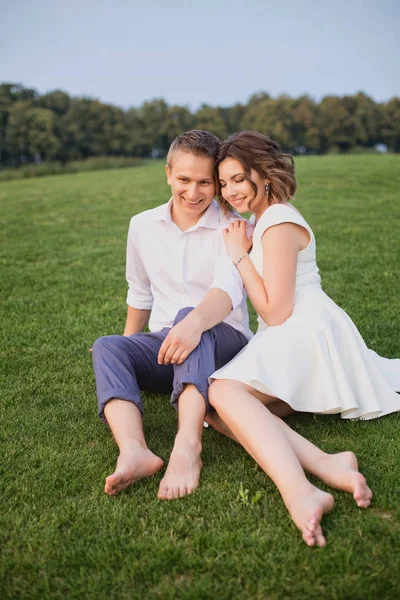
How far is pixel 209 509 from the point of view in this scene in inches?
101

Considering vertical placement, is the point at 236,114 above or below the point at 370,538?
above

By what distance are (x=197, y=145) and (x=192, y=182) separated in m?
0.23

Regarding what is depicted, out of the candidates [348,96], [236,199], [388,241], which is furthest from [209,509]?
[348,96]

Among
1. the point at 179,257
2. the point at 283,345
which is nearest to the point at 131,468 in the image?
the point at 283,345

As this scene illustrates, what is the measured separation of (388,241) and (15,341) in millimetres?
5884

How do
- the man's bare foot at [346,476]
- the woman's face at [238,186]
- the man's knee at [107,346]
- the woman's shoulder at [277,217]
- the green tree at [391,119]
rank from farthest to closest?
the green tree at [391,119] < the woman's face at [238,186] < the woman's shoulder at [277,217] < the man's knee at [107,346] < the man's bare foot at [346,476]

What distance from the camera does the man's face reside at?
3542 millimetres

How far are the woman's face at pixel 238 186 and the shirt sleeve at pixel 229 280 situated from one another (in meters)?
0.35

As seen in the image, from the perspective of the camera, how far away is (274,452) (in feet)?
8.48

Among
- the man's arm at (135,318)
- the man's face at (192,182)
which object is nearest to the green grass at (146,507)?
the man's arm at (135,318)

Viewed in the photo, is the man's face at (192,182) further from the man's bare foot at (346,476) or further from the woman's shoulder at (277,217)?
the man's bare foot at (346,476)

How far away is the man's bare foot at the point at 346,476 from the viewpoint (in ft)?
8.28

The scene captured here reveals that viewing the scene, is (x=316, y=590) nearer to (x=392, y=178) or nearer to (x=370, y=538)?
(x=370, y=538)

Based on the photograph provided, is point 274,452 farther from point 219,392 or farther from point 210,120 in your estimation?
point 210,120
